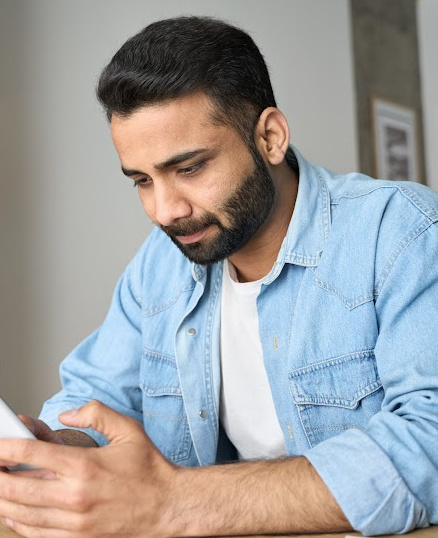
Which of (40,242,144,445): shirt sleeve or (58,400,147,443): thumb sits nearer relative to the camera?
(58,400,147,443): thumb

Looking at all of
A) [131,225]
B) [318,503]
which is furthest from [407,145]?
[318,503]

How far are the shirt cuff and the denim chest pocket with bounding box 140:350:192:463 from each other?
24.3 inches

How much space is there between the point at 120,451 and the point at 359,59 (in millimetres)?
4179

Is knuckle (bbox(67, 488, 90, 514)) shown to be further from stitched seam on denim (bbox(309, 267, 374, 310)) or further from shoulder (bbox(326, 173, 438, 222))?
shoulder (bbox(326, 173, 438, 222))

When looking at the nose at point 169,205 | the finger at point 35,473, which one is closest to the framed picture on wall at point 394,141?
the nose at point 169,205

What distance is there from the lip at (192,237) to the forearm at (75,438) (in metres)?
0.41

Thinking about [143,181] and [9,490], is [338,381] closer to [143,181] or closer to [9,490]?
[143,181]

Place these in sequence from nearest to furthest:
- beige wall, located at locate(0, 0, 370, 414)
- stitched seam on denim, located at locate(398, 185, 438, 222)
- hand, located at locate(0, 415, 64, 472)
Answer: hand, located at locate(0, 415, 64, 472) < stitched seam on denim, located at locate(398, 185, 438, 222) < beige wall, located at locate(0, 0, 370, 414)

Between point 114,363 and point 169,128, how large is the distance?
57cm

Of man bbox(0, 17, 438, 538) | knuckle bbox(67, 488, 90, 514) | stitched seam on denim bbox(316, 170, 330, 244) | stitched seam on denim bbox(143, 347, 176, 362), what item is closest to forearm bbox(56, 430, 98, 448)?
man bbox(0, 17, 438, 538)

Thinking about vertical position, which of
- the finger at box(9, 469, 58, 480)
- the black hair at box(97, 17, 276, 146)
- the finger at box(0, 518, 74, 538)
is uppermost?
the black hair at box(97, 17, 276, 146)

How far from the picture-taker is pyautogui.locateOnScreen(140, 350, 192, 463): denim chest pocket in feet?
5.47

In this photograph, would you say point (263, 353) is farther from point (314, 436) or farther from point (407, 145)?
point (407, 145)

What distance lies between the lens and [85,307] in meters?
3.09
